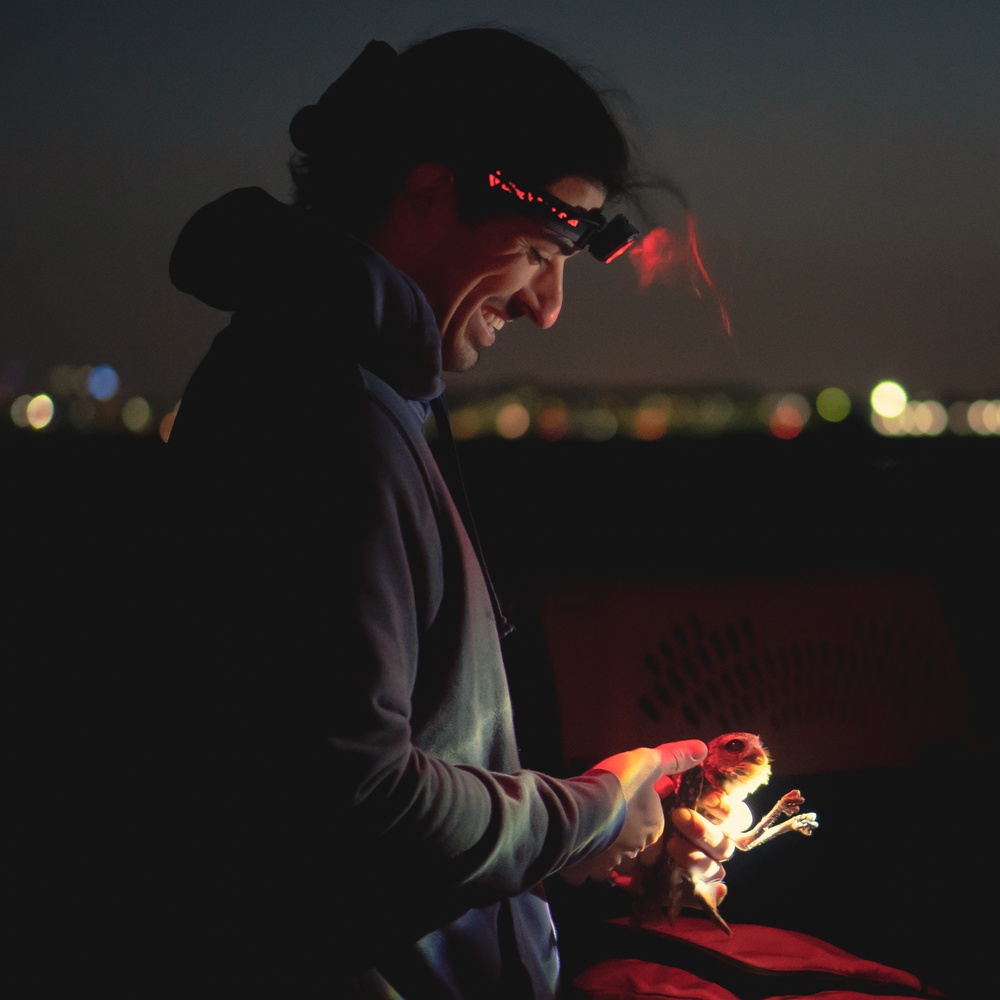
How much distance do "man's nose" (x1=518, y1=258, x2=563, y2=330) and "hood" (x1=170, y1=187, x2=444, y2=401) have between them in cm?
26

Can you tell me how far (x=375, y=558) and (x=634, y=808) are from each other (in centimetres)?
66

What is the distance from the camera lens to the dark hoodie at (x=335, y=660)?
953 millimetres

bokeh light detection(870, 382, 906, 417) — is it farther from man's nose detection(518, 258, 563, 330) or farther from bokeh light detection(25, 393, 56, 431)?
bokeh light detection(25, 393, 56, 431)

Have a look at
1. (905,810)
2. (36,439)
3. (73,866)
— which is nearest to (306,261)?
(73,866)

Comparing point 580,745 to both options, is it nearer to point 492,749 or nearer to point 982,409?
point 492,749

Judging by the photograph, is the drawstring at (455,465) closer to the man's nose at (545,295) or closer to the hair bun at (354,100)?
the man's nose at (545,295)

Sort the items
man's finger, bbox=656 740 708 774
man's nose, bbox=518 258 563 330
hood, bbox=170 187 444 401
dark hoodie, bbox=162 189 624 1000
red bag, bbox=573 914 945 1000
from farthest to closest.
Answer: red bag, bbox=573 914 945 1000
man's finger, bbox=656 740 708 774
man's nose, bbox=518 258 563 330
hood, bbox=170 187 444 401
dark hoodie, bbox=162 189 624 1000

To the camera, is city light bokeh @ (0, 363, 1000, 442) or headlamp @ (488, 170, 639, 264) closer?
headlamp @ (488, 170, 639, 264)

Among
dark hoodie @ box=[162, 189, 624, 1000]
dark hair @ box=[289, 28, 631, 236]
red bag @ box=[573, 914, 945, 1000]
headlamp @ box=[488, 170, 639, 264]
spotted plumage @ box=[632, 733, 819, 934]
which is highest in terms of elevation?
dark hair @ box=[289, 28, 631, 236]

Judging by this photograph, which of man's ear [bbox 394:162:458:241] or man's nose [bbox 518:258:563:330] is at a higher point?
man's ear [bbox 394:162:458:241]

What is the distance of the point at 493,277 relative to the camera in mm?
1347

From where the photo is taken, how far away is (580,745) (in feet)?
7.74

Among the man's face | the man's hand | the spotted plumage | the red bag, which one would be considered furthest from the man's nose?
the red bag

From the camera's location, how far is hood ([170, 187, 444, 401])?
3.64ft
